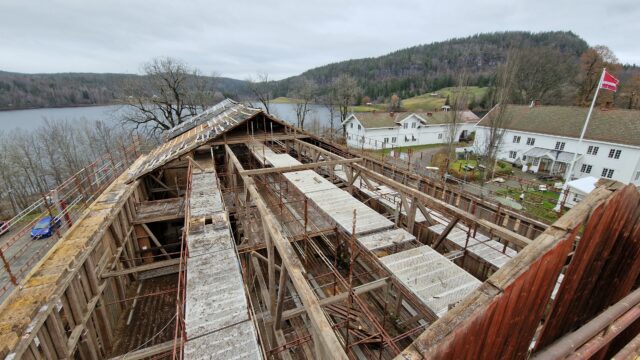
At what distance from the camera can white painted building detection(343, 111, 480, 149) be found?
44000 mm

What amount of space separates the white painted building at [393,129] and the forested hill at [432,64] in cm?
5504

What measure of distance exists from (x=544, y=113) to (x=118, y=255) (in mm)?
45819

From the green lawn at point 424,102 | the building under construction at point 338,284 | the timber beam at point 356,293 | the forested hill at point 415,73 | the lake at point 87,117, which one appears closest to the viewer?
the building under construction at point 338,284

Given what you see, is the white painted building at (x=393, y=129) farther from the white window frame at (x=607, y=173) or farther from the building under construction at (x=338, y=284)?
the building under construction at (x=338, y=284)

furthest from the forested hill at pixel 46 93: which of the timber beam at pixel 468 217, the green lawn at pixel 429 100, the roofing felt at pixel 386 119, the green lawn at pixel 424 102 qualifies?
the timber beam at pixel 468 217

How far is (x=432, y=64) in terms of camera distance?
120m

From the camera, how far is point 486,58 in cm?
11375

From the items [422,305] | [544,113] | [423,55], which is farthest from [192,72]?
[423,55]

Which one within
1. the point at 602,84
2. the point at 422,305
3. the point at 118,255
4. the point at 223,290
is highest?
the point at 602,84

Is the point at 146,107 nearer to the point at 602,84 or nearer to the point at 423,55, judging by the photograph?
the point at 602,84

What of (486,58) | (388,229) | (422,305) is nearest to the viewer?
(422,305)

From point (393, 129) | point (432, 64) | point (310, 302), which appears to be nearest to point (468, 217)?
point (310, 302)

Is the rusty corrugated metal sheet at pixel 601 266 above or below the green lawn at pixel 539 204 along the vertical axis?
above

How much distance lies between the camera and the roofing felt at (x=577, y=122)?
87.7ft
